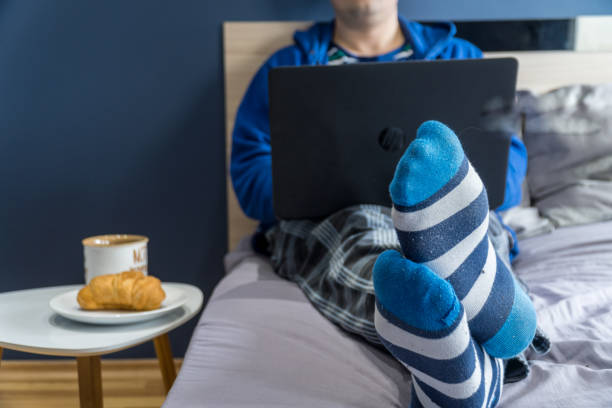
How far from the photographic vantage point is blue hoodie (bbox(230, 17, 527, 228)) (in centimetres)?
104

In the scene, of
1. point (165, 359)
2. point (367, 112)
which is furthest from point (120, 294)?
point (367, 112)

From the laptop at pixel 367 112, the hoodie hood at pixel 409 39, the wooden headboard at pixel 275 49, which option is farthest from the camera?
the wooden headboard at pixel 275 49

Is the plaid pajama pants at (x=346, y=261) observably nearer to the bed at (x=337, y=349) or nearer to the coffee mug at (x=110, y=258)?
the bed at (x=337, y=349)

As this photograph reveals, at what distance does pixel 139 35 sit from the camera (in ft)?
4.77

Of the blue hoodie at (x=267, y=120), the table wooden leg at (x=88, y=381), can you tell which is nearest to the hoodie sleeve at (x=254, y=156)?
the blue hoodie at (x=267, y=120)

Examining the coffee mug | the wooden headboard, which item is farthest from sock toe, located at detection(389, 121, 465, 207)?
the wooden headboard

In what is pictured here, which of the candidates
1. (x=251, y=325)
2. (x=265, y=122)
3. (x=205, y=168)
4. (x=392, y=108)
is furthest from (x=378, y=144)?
(x=205, y=168)

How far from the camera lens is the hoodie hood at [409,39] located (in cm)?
126

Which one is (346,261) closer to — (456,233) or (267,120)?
(456,233)

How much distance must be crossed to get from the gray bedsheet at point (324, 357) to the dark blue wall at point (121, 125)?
684mm

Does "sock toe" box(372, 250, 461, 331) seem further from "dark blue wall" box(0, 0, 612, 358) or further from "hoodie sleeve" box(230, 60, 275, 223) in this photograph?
"dark blue wall" box(0, 0, 612, 358)

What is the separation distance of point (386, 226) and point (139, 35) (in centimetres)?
105

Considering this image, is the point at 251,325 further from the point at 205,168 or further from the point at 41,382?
the point at 41,382

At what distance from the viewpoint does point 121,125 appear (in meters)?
1.49
